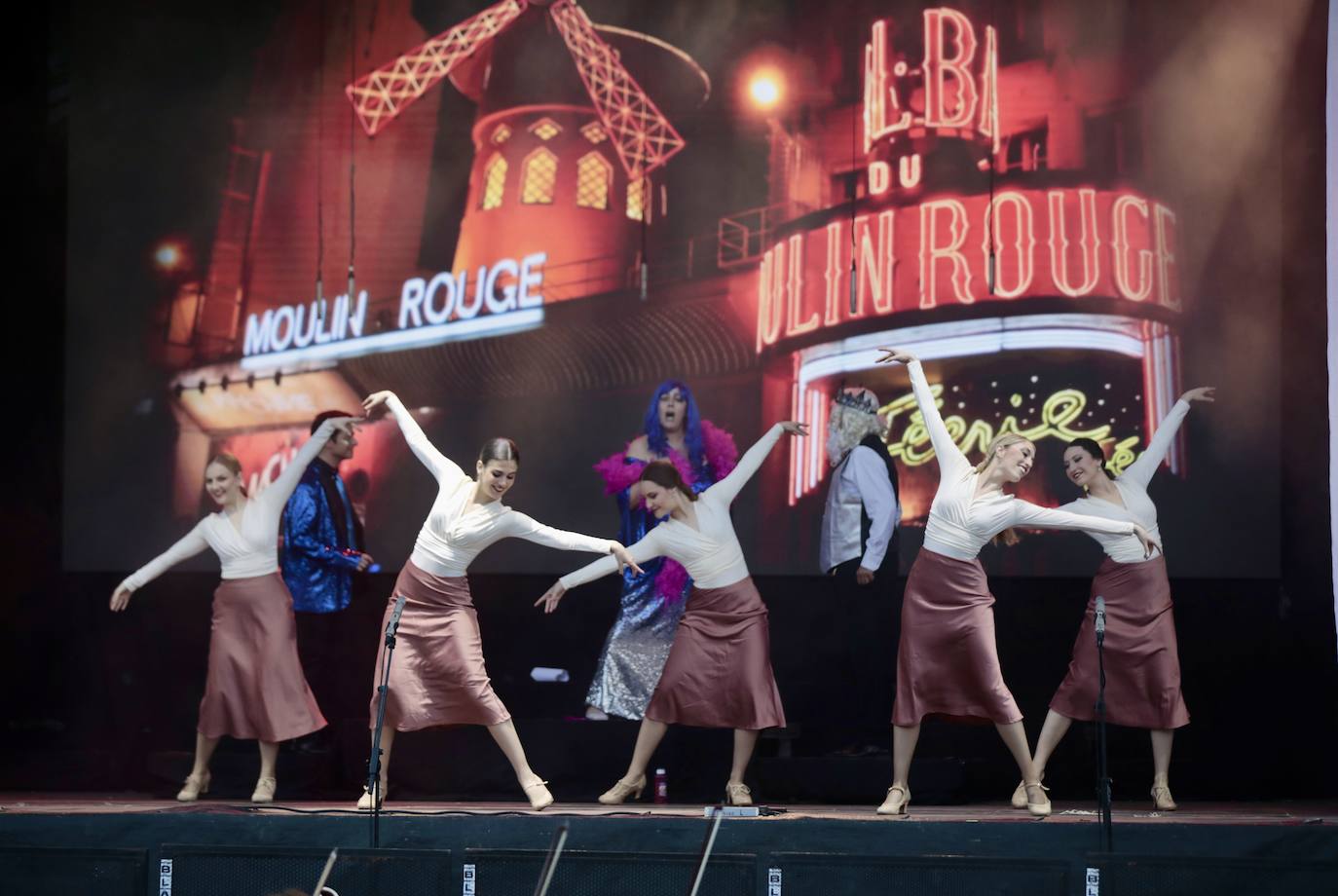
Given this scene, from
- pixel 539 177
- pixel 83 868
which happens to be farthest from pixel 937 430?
pixel 83 868

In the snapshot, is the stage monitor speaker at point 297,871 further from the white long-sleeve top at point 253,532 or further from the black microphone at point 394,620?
the white long-sleeve top at point 253,532

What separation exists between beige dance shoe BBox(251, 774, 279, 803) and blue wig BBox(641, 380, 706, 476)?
93.1 inches

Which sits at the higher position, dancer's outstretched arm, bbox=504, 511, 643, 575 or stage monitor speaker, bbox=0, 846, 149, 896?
dancer's outstretched arm, bbox=504, 511, 643, 575

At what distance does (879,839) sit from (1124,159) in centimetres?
382

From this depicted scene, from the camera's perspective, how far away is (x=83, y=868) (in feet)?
17.9

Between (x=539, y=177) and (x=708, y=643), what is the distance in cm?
293

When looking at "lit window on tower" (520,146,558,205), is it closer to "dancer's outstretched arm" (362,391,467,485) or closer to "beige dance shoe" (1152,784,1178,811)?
"dancer's outstretched arm" (362,391,467,485)

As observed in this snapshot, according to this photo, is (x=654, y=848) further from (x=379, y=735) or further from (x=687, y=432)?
(x=687, y=432)

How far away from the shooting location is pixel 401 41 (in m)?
8.63

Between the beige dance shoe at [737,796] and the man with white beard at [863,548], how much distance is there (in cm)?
80

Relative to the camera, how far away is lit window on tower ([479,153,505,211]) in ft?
27.5

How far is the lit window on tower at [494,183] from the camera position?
8.37m

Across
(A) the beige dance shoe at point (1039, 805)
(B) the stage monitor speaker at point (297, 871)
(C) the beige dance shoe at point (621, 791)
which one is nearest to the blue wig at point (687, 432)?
(C) the beige dance shoe at point (621, 791)

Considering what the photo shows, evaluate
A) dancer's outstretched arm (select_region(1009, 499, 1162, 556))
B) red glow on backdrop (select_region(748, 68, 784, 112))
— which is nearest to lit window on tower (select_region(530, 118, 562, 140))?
red glow on backdrop (select_region(748, 68, 784, 112))
